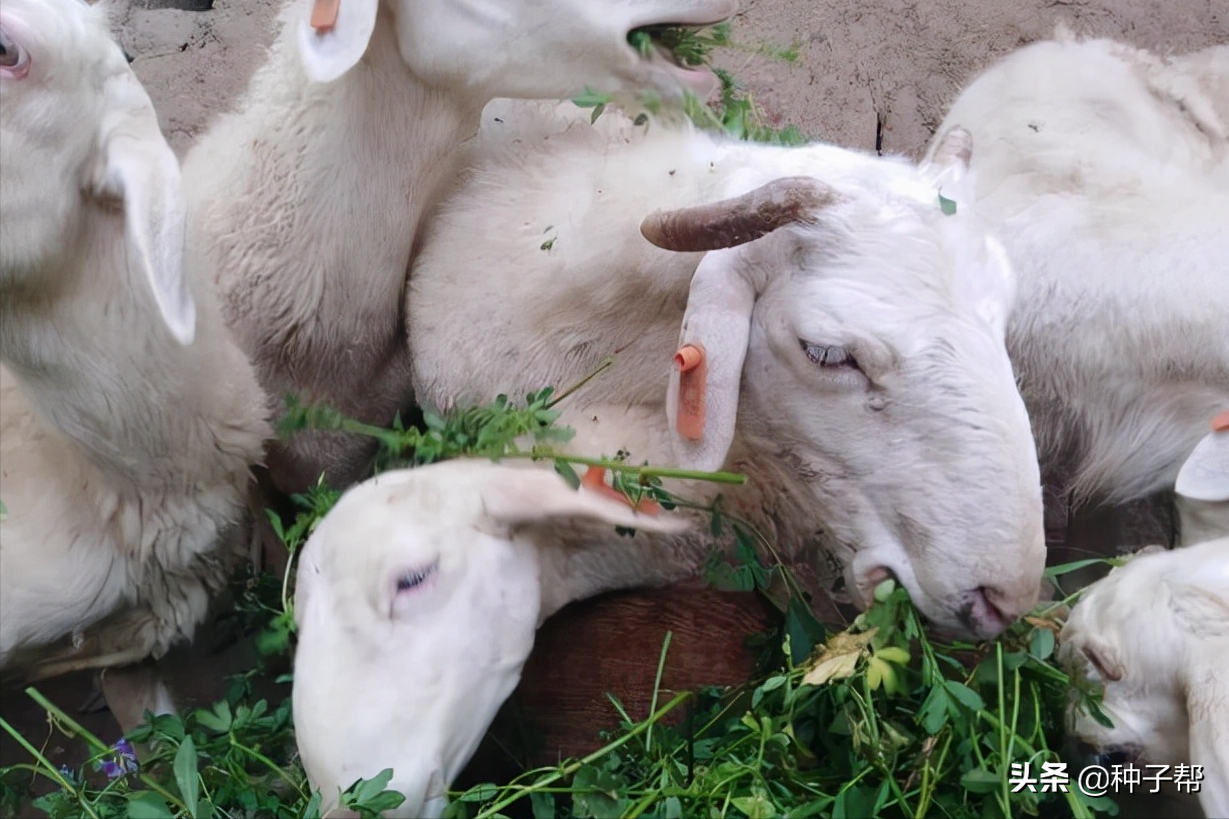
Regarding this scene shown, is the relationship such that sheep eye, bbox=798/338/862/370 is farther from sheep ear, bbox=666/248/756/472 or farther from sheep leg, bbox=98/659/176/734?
sheep leg, bbox=98/659/176/734

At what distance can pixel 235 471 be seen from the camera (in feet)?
6.09

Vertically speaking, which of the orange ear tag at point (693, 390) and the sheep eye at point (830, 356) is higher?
the sheep eye at point (830, 356)

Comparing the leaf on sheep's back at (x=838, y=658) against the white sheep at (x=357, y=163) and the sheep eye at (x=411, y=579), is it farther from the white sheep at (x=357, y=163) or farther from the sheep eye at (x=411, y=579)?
the white sheep at (x=357, y=163)

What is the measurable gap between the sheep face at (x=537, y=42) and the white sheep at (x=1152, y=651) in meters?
1.06

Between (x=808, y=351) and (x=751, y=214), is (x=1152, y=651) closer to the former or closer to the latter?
(x=808, y=351)

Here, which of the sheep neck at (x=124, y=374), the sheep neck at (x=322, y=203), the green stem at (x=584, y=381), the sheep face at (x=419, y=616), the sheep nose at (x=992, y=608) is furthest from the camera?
the sheep neck at (x=322, y=203)

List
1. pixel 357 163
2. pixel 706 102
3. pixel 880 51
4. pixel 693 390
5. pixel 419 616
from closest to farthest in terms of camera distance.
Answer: pixel 419 616 → pixel 693 390 → pixel 357 163 → pixel 706 102 → pixel 880 51

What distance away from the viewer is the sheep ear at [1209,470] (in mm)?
1597

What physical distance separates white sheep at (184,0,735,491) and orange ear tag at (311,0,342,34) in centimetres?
2

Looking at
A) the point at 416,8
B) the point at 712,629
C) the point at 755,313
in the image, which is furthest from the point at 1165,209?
the point at 416,8

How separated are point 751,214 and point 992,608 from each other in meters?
0.61

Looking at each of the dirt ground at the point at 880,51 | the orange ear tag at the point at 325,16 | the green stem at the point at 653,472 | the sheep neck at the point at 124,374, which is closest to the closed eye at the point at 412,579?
the green stem at the point at 653,472

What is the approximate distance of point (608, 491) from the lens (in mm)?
1447

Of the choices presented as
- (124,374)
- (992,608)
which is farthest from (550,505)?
(124,374)
